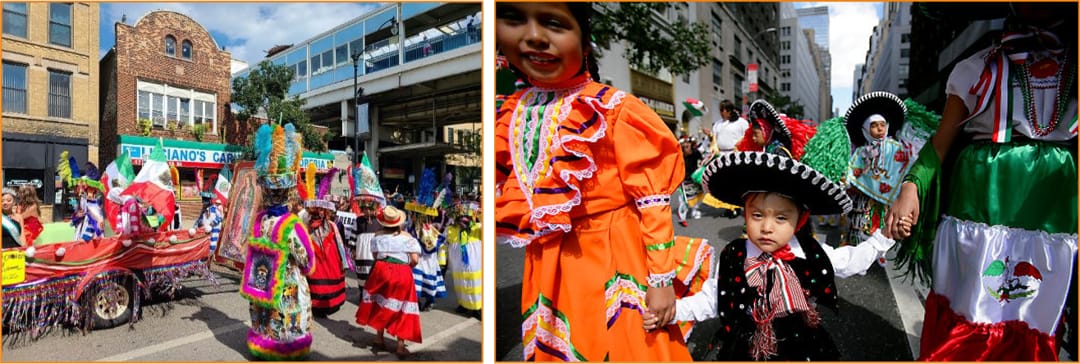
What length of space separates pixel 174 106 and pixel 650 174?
286cm

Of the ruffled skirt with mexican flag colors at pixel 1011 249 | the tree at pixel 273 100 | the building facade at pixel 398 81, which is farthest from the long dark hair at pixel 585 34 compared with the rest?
the tree at pixel 273 100

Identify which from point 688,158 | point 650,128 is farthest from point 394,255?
point 688,158

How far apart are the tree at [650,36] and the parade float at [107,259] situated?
3.51m

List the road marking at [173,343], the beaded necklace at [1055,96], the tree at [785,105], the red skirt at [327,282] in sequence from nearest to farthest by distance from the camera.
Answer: the beaded necklace at [1055,96]
the road marking at [173,343]
the red skirt at [327,282]
the tree at [785,105]

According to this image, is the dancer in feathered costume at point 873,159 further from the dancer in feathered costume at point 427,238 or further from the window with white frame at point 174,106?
the window with white frame at point 174,106

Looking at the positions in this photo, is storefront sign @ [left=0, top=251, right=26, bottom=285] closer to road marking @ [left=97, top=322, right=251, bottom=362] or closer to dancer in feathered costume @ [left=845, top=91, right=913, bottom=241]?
road marking @ [left=97, top=322, right=251, bottom=362]

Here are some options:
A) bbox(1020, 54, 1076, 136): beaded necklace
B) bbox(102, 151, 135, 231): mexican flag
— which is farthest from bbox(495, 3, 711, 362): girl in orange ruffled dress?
bbox(102, 151, 135, 231): mexican flag

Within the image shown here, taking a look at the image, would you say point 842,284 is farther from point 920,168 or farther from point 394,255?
point 394,255

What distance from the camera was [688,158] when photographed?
7.46 metres

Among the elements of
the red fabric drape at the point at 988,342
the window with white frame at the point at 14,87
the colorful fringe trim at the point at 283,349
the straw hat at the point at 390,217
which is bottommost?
the colorful fringe trim at the point at 283,349

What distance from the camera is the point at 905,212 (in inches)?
78.1

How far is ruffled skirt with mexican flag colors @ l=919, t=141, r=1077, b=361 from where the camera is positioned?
5.97ft

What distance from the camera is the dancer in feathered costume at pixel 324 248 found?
374cm

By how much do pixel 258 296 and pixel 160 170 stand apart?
112cm
